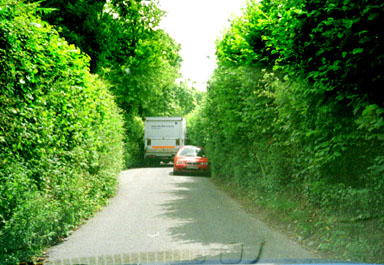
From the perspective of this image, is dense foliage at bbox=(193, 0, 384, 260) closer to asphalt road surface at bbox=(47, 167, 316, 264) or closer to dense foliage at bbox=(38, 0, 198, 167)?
asphalt road surface at bbox=(47, 167, 316, 264)

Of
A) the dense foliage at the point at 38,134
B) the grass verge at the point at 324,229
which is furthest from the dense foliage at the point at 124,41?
the grass verge at the point at 324,229

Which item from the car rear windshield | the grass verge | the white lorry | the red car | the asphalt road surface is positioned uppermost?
the white lorry

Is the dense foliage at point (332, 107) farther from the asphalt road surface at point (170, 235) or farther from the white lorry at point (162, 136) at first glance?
the white lorry at point (162, 136)

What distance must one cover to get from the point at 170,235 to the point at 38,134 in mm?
3160

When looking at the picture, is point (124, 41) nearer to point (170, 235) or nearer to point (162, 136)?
point (170, 235)

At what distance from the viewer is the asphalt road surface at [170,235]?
251 inches

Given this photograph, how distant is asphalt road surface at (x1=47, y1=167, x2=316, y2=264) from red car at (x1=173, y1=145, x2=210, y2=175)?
9808 millimetres

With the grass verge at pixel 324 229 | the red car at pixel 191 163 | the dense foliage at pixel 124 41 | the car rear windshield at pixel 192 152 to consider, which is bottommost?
the grass verge at pixel 324 229

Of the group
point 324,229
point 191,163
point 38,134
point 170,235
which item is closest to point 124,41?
point 191,163

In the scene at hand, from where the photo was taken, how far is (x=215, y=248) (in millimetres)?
6957

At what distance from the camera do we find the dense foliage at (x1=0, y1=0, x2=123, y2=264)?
5.45 metres

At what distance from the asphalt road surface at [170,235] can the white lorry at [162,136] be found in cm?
1905

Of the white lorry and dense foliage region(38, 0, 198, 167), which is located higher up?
dense foliage region(38, 0, 198, 167)

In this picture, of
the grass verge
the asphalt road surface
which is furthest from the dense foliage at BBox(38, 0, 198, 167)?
the grass verge
